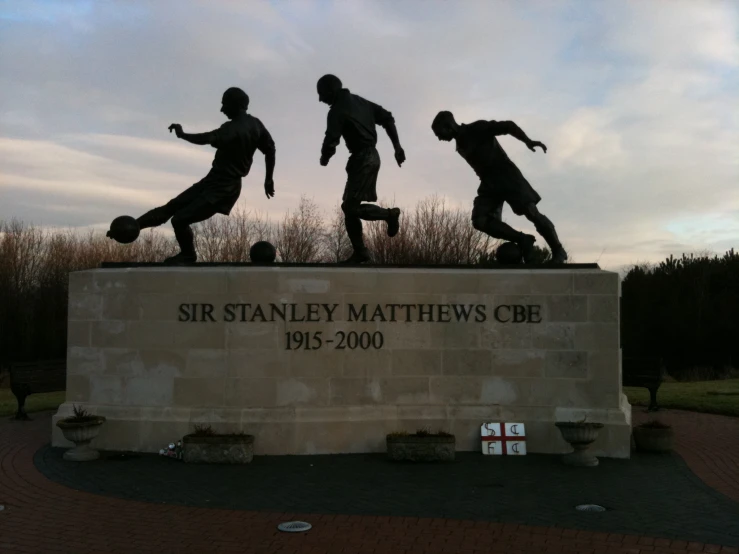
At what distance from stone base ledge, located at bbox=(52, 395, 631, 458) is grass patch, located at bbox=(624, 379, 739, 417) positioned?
6.01 meters

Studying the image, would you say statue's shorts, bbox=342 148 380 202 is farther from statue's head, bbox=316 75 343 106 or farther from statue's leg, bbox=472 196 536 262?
statue's leg, bbox=472 196 536 262

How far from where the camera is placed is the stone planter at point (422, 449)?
8.40m

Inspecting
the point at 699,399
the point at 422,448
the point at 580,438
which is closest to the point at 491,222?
the point at 580,438

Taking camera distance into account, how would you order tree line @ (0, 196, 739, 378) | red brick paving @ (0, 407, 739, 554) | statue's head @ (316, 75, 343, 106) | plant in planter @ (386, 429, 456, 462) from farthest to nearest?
tree line @ (0, 196, 739, 378), statue's head @ (316, 75, 343, 106), plant in planter @ (386, 429, 456, 462), red brick paving @ (0, 407, 739, 554)

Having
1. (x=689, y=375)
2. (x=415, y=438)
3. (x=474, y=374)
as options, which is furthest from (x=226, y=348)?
(x=689, y=375)

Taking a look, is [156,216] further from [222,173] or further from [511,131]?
[511,131]

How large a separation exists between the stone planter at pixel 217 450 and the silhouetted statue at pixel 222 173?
2889 mm

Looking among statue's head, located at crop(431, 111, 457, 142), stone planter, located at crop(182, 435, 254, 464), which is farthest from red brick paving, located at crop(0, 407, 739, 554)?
statue's head, located at crop(431, 111, 457, 142)

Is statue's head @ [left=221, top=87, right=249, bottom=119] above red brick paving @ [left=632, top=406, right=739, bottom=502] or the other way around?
above

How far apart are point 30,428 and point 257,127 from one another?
21.1 feet

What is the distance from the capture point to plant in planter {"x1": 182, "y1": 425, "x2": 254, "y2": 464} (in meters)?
8.22

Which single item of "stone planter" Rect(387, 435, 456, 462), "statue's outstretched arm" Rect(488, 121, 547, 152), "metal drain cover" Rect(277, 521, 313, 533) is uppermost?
"statue's outstretched arm" Rect(488, 121, 547, 152)

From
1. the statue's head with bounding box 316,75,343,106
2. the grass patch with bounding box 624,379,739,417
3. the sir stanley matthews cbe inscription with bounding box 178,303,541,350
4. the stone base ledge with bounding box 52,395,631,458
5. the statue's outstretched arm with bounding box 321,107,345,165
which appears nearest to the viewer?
the stone base ledge with bounding box 52,395,631,458

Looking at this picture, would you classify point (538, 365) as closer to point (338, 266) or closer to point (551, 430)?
point (551, 430)
